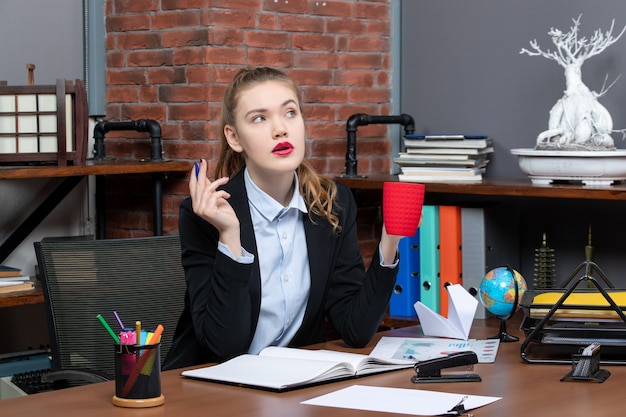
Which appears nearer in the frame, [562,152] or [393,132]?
[562,152]

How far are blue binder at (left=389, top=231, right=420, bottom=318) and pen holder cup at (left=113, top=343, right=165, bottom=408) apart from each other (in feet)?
5.90

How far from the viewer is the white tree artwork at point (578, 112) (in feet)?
9.82

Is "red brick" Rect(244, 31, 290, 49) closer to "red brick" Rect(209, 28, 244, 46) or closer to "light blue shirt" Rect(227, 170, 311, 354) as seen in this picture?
"red brick" Rect(209, 28, 244, 46)

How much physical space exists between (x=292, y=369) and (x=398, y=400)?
24 cm

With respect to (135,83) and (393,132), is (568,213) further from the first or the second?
(135,83)

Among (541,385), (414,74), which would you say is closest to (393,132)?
(414,74)

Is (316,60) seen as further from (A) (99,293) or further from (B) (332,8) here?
Answer: (A) (99,293)

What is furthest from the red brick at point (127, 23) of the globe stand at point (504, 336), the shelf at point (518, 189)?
the globe stand at point (504, 336)

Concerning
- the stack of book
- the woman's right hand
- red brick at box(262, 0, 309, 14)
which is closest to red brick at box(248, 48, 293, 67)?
red brick at box(262, 0, 309, 14)

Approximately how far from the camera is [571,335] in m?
1.99

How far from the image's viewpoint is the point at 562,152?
296cm

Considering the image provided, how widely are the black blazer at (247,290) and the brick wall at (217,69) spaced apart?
1127mm

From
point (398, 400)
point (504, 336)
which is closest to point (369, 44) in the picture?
point (504, 336)

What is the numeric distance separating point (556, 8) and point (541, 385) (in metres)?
1.90
